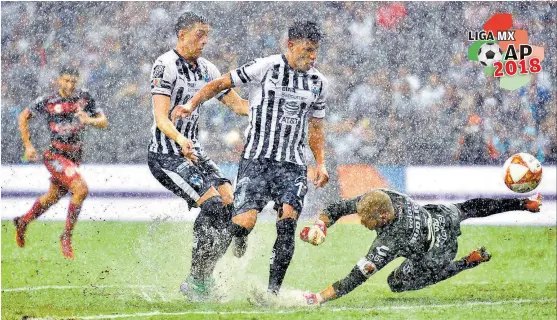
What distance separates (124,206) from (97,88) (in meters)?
1.24

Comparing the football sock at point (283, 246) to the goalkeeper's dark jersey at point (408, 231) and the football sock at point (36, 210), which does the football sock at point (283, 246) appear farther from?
the football sock at point (36, 210)

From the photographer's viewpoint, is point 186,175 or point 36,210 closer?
point 186,175

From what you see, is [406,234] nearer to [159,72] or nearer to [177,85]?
[177,85]

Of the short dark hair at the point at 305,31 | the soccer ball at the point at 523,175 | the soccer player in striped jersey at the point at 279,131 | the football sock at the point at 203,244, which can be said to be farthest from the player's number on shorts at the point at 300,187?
the soccer ball at the point at 523,175

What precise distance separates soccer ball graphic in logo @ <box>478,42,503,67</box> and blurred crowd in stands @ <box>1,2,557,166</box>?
4.43 feet

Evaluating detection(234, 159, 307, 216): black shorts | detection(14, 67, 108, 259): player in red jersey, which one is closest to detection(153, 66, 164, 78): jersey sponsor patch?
detection(234, 159, 307, 216): black shorts

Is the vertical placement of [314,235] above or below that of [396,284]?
above

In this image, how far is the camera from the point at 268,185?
237 inches

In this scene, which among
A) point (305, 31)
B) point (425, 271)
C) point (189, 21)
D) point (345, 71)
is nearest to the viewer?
point (305, 31)

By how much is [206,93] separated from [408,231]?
1554mm

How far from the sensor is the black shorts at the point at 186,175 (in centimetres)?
611

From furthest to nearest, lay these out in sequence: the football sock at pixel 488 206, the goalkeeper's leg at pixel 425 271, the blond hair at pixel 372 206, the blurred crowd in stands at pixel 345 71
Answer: the blurred crowd in stands at pixel 345 71 → the football sock at pixel 488 206 → the goalkeeper's leg at pixel 425 271 → the blond hair at pixel 372 206

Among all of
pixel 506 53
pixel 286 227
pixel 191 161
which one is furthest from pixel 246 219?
pixel 506 53

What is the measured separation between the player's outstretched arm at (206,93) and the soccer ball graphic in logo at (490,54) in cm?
299
